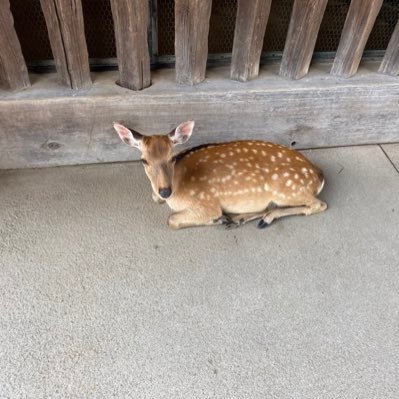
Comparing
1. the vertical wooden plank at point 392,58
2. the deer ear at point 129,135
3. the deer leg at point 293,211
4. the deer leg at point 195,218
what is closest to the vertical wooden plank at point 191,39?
the deer ear at point 129,135

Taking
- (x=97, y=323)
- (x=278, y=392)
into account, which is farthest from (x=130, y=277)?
(x=278, y=392)

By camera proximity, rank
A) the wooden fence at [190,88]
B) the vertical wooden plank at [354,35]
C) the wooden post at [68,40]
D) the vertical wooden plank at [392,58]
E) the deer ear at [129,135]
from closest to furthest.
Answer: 1. the deer ear at [129,135]
2. the wooden post at [68,40]
3. the wooden fence at [190,88]
4. the vertical wooden plank at [354,35]
5. the vertical wooden plank at [392,58]

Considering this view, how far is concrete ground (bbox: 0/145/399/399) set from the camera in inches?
78.1

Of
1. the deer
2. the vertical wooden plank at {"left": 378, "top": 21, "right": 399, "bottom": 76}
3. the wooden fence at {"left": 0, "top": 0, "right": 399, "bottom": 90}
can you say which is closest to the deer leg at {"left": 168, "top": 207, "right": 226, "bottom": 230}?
the deer

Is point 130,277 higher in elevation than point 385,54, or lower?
lower

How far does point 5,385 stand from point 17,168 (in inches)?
59.7

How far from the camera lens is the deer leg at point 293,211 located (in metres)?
2.64

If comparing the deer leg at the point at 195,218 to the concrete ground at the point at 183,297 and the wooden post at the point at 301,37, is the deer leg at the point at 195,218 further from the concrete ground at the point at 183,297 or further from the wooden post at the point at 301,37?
the wooden post at the point at 301,37

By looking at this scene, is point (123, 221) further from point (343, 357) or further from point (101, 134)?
point (343, 357)

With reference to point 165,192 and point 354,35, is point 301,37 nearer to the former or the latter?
point 354,35

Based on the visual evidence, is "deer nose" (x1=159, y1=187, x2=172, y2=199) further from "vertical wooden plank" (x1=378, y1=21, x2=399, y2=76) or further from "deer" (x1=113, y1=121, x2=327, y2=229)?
"vertical wooden plank" (x1=378, y1=21, x2=399, y2=76)

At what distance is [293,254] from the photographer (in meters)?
2.52

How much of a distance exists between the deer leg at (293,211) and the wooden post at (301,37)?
89 cm

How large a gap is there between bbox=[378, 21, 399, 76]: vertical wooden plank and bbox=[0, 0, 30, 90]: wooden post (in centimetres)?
242
